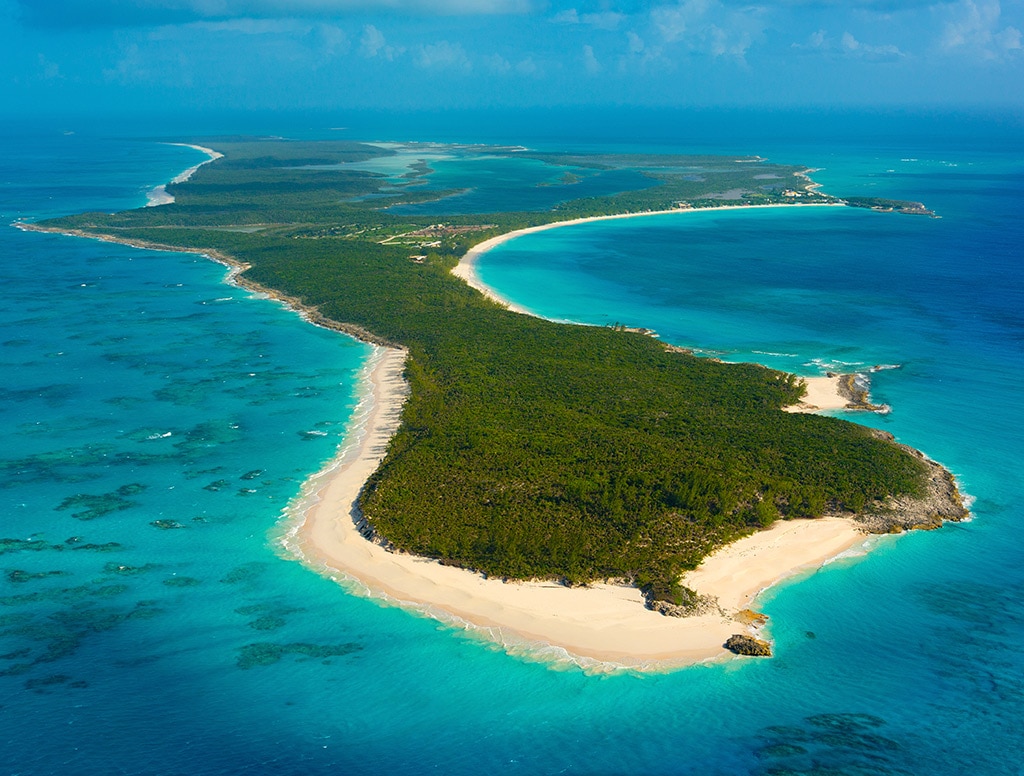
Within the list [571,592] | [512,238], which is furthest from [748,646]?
[512,238]

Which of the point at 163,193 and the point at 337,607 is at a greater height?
the point at 163,193

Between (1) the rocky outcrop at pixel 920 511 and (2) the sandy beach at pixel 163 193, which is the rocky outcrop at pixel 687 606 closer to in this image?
(1) the rocky outcrop at pixel 920 511

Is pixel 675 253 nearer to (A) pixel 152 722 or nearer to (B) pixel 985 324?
(B) pixel 985 324

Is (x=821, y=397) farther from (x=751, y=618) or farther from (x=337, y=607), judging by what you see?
(x=337, y=607)

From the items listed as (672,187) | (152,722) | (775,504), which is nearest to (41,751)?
(152,722)

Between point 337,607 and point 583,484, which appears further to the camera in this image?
point 583,484

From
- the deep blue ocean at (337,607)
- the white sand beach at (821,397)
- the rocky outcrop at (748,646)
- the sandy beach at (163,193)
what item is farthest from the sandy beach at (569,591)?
the sandy beach at (163,193)
